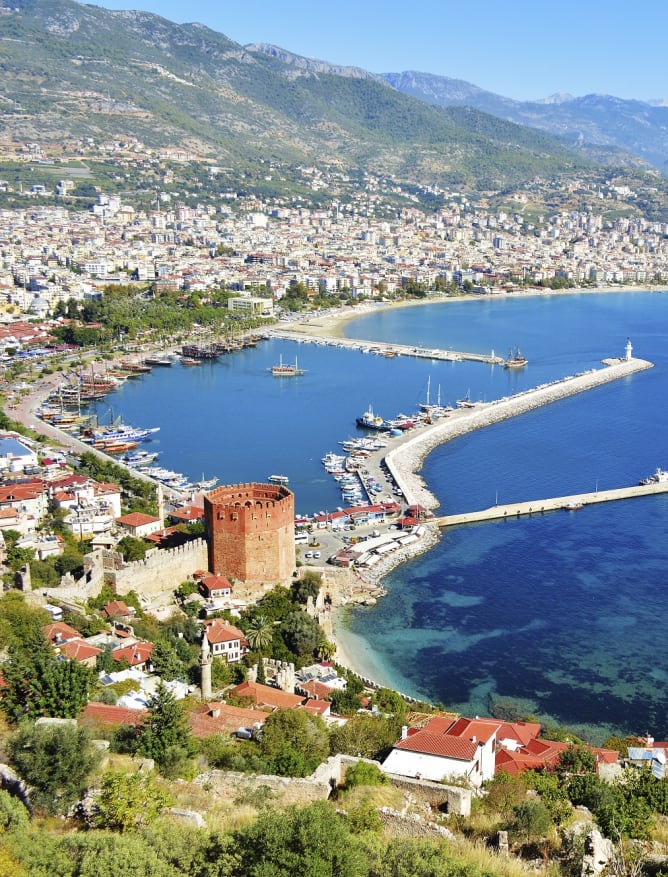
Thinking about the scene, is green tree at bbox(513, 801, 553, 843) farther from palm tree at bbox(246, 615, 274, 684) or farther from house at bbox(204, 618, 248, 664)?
house at bbox(204, 618, 248, 664)

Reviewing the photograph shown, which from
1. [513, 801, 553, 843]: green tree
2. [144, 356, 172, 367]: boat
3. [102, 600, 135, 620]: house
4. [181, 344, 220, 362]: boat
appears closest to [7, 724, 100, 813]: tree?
[513, 801, 553, 843]: green tree

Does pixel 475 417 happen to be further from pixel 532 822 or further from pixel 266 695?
pixel 532 822

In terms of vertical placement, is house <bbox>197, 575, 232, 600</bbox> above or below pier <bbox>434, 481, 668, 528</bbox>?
above

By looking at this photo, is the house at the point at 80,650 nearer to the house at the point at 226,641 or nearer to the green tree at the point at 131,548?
the house at the point at 226,641

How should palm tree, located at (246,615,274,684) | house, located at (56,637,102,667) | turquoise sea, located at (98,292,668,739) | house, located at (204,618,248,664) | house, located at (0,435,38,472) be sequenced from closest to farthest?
1. house, located at (56,637,102,667)
2. house, located at (204,618,248,664)
3. palm tree, located at (246,615,274,684)
4. turquoise sea, located at (98,292,668,739)
5. house, located at (0,435,38,472)

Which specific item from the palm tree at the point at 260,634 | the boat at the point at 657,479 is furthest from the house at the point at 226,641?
the boat at the point at 657,479

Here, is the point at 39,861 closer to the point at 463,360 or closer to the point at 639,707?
the point at 639,707
